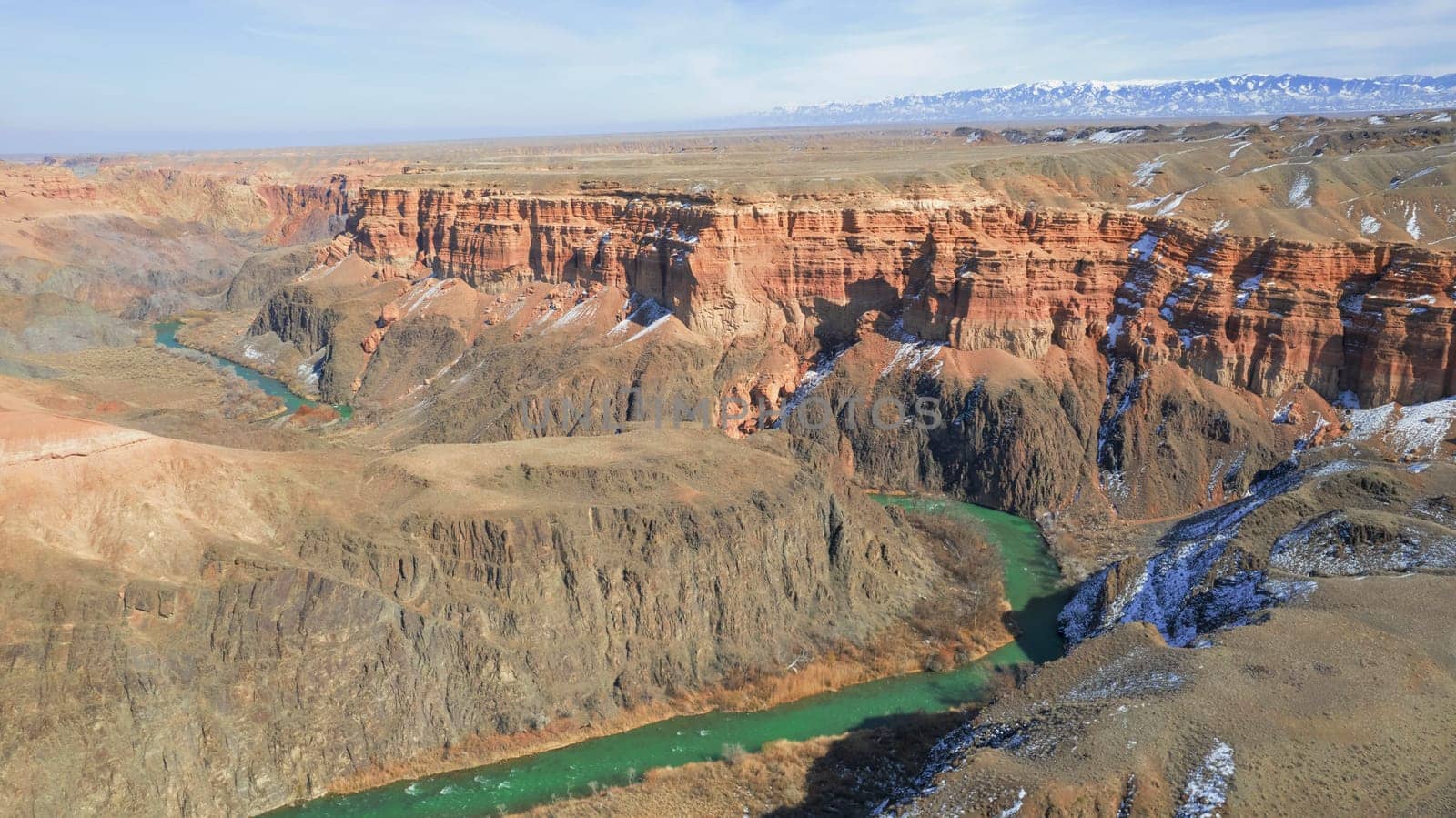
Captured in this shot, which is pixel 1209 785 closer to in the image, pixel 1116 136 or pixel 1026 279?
pixel 1026 279

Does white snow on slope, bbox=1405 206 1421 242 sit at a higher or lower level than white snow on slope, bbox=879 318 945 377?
higher

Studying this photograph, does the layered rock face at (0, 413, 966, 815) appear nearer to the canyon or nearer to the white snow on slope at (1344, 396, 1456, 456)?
the canyon

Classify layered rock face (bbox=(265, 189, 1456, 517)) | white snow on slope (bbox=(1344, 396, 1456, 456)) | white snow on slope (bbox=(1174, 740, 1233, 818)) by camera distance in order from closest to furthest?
white snow on slope (bbox=(1174, 740, 1233, 818))
white snow on slope (bbox=(1344, 396, 1456, 456))
layered rock face (bbox=(265, 189, 1456, 517))

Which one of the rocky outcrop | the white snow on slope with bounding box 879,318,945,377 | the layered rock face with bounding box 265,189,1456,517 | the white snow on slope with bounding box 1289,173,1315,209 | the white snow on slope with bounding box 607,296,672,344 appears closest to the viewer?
the layered rock face with bounding box 265,189,1456,517

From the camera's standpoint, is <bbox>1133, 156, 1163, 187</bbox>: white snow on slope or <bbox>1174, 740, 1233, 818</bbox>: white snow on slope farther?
<bbox>1133, 156, 1163, 187</bbox>: white snow on slope

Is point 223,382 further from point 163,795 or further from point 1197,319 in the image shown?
point 1197,319

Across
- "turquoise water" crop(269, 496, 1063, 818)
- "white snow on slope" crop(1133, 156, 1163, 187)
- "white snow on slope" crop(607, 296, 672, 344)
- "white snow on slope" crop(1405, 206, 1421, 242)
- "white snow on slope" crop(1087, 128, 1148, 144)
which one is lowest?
"turquoise water" crop(269, 496, 1063, 818)

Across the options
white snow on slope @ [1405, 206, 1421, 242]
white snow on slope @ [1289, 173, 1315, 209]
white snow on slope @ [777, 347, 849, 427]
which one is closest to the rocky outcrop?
white snow on slope @ [777, 347, 849, 427]

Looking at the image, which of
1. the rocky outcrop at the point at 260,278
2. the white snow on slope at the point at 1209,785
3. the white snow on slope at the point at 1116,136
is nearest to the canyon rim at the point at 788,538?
the white snow on slope at the point at 1209,785
